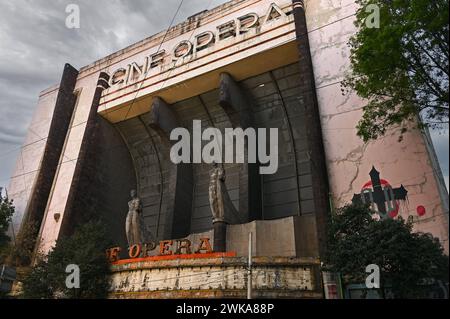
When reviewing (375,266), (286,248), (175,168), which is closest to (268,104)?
(175,168)

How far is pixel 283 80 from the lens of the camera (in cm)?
2033

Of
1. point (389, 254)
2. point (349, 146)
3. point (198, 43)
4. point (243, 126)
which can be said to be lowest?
point (389, 254)

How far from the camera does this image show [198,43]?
22.2 m

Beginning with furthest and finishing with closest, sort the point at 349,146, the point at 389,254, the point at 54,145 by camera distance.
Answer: the point at 54,145 < the point at 349,146 < the point at 389,254

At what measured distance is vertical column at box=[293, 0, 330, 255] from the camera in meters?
13.0

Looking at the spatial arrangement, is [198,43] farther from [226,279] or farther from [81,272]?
[226,279]

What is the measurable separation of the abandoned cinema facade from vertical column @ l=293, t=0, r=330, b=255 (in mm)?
55

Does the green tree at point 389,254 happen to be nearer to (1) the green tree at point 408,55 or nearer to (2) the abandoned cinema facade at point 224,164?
(2) the abandoned cinema facade at point 224,164

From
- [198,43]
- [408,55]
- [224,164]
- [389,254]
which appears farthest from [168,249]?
[198,43]

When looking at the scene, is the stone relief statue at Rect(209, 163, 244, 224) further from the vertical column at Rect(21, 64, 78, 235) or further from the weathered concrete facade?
the vertical column at Rect(21, 64, 78, 235)

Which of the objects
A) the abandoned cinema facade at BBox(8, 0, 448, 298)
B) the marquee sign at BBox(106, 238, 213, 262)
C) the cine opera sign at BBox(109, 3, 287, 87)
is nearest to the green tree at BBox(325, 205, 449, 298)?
the abandoned cinema facade at BBox(8, 0, 448, 298)

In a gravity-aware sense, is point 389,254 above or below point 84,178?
below

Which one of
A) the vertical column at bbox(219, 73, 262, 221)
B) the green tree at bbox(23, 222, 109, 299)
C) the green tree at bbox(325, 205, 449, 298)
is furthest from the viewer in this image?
the vertical column at bbox(219, 73, 262, 221)

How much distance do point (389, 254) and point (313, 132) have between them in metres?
6.66
